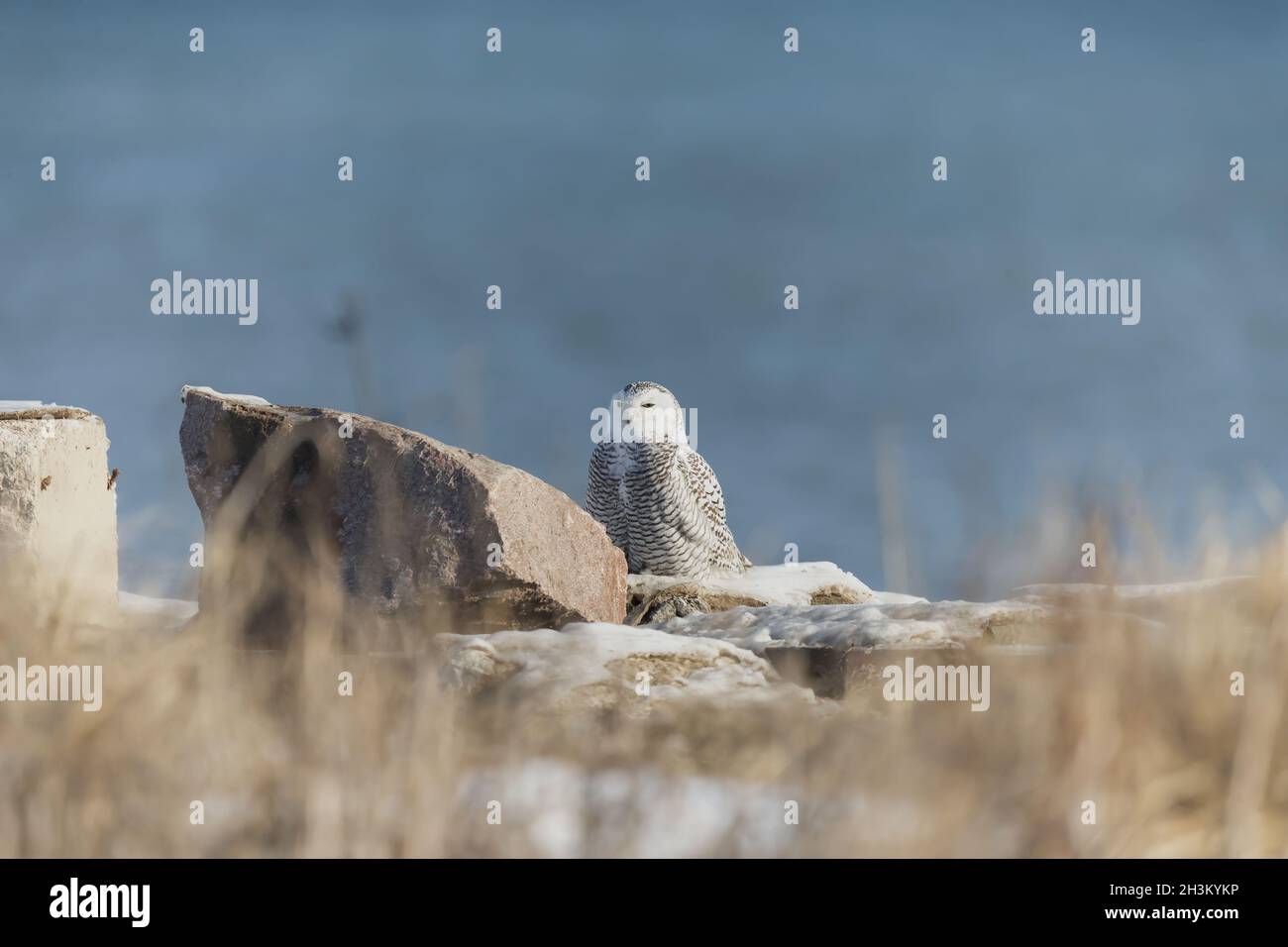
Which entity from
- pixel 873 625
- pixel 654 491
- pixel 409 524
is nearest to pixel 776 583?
pixel 654 491

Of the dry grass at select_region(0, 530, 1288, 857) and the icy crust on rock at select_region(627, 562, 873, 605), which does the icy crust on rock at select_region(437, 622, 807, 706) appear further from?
the icy crust on rock at select_region(627, 562, 873, 605)

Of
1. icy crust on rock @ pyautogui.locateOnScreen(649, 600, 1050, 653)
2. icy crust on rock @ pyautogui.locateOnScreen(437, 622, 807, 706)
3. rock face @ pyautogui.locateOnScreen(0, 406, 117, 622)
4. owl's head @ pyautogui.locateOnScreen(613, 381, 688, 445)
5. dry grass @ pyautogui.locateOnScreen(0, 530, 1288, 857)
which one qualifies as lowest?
dry grass @ pyautogui.locateOnScreen(0, 530, 1288, 857)

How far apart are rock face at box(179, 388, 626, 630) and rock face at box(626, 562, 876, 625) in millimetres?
1453

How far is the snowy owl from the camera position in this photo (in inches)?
403

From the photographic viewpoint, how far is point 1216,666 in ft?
13.8

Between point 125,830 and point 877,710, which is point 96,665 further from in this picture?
point 877,710

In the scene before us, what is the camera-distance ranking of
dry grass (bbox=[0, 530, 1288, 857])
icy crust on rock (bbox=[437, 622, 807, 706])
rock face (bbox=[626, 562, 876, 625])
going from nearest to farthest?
dry grass (bbox=[0, 530, 1288, 857]) → icy crust on rock (bbox=[437, 622, 807, 706]) → rock face (bbox=[626, 562, 876, 625])

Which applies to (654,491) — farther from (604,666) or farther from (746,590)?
(604,666)

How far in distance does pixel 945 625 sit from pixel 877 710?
0.89 m

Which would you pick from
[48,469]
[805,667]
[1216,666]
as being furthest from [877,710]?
[48,469]

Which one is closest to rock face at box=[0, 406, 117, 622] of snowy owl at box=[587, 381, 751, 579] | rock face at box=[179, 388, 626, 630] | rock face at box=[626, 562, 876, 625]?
rock face at box=[179, 388, 626, 630]

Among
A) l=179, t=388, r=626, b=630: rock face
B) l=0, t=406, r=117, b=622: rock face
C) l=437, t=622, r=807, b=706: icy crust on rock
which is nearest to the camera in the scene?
l=437, t=622, r=807, b=706: icy crust on rock

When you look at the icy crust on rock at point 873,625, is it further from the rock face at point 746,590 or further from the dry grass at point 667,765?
the rock face at point 746,590
